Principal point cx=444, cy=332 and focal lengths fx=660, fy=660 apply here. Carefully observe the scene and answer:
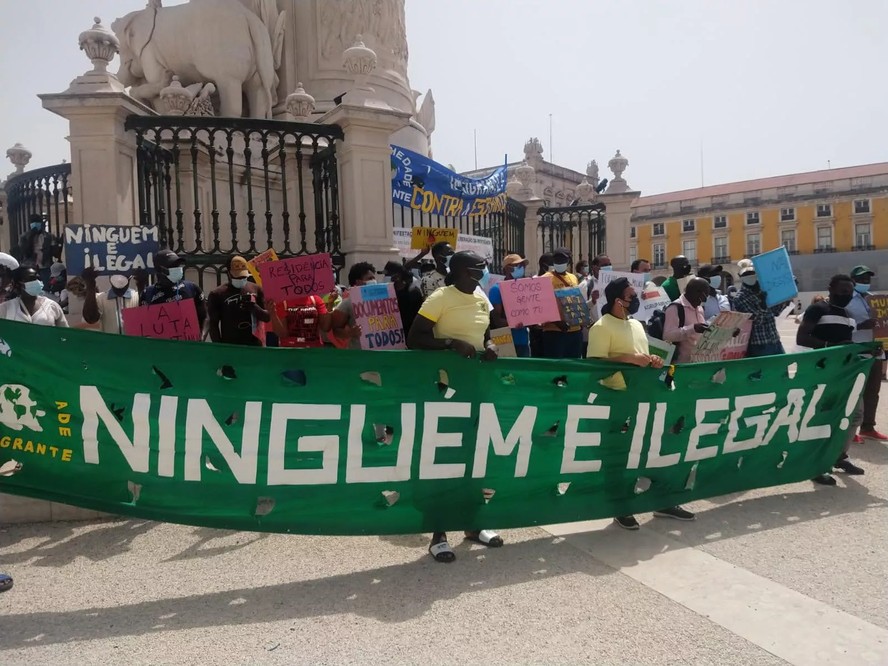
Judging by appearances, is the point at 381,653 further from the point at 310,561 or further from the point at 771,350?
the point at 771,350

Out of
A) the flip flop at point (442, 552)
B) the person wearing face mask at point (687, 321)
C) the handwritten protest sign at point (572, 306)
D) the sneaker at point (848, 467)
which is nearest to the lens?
the flip flop at point (442, 552)

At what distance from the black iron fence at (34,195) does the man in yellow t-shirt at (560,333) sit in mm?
6120

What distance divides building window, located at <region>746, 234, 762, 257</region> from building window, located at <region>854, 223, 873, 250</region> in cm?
862

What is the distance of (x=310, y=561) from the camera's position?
401 centimetres

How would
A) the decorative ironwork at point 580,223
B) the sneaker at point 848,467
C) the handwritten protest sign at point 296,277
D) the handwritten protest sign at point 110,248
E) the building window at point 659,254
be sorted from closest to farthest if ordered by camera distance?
the handwritten protest sign at point 296,277 → the sneaker at point 848,467 → the handwritten protest sign at point 110,248 → the decorative ironwork at point 580,223 → the building window at point 659,254

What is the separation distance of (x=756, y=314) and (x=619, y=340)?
2506mm

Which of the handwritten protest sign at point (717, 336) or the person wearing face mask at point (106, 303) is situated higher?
the person wearing face mask at point (106, 303)

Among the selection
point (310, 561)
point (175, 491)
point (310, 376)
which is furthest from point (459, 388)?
point (175, 491)

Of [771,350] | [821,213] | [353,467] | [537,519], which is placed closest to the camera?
[353,467]

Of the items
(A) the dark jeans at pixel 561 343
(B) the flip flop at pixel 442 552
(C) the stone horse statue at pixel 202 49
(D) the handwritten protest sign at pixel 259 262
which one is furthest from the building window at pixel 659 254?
(B) the flip flop at pixel 442 552

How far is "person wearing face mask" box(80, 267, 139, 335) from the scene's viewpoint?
18.6ft

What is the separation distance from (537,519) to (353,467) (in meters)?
1.24

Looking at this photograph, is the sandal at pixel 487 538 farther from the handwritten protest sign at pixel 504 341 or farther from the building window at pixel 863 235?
the building window at pixel 863 235

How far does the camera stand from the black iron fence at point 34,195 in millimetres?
8602
